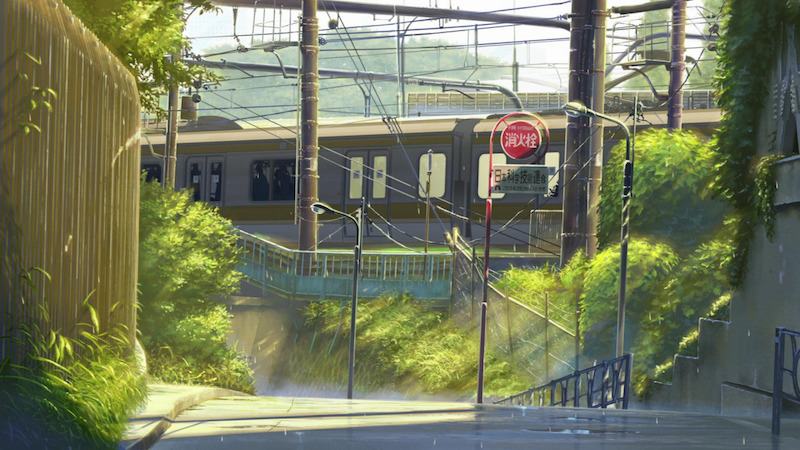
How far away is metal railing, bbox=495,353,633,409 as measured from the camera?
62.4ft

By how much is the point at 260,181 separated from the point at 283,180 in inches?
38.0

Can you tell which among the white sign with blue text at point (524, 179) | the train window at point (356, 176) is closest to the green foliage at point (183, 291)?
the white sign with blue text at point (524, 179)

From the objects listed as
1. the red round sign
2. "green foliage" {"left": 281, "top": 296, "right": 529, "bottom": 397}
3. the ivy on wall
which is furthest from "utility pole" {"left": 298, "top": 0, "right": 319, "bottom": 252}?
the ivy on wall

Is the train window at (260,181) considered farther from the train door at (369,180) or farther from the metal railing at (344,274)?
the train door at (369,180)

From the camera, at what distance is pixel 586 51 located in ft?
77.5

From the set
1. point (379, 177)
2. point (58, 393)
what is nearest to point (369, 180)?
point (379, 177)

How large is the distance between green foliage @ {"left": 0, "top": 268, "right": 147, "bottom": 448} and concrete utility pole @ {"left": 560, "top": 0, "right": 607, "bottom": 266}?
51.0ft

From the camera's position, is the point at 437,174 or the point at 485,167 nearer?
the point at 485,167

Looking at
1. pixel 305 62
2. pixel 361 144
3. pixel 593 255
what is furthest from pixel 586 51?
pixel 361 144

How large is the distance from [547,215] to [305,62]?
30.0ft

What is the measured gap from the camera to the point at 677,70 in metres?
29.6

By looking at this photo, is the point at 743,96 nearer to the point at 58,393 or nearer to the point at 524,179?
the point at 58,393

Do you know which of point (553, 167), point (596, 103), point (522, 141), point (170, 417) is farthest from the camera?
point (553, 167)

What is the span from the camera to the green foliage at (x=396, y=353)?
1215 inches
